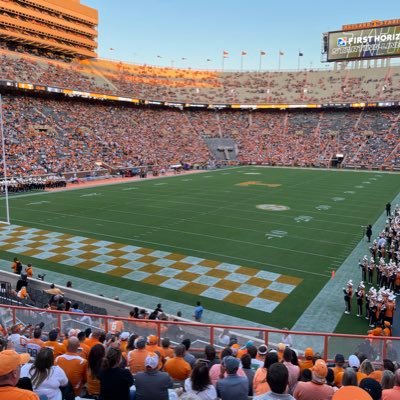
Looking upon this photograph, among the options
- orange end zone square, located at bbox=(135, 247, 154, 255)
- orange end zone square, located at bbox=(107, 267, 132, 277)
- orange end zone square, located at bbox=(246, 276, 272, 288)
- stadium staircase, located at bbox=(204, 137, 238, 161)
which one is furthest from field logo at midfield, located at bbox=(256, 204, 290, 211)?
stadium staircase, located at bbox=(204, 137, 238, 161)

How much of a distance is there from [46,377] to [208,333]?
348cm

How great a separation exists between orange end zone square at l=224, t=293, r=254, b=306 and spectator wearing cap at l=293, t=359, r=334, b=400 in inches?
349

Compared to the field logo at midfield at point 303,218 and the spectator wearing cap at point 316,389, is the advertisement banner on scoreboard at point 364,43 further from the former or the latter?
the spectator wearing cap at point 316,389

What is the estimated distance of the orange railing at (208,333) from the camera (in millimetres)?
6711

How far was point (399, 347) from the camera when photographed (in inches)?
258

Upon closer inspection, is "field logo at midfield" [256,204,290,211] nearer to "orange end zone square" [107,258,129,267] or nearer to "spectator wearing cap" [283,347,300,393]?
"orange end zone square" [107,258,129,267]

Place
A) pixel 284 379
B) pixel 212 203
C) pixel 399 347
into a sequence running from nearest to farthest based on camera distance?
pixel 284 379
pixel 399 347
pixel 212 203

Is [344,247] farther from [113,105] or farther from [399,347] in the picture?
[113,105]

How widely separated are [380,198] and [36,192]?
28.3 m

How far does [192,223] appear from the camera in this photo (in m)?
23.8

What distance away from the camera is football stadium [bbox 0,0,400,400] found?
16.9 ft

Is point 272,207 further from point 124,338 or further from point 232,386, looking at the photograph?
point 232,386

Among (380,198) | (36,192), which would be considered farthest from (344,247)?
(36,192)

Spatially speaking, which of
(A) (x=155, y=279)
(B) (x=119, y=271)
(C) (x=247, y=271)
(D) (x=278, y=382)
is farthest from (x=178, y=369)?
(B) (x=119, y=271)
